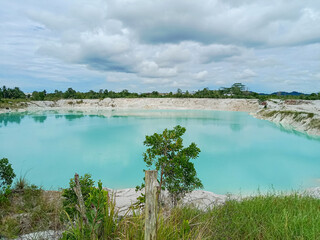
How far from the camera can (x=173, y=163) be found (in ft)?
15.4

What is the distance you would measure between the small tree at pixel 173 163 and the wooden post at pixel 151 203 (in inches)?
101

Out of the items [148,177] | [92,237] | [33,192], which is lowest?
[33,192]

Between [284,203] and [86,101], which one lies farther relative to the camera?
[86,101]

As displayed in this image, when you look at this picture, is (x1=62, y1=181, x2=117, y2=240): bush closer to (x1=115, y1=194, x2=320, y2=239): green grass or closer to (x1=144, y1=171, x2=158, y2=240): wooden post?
(x1=115, y1=194, x2=320, y2=239): green grass

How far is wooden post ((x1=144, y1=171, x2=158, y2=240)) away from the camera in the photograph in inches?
74.4

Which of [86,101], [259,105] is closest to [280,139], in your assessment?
[259,105]

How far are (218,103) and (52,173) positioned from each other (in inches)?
1972

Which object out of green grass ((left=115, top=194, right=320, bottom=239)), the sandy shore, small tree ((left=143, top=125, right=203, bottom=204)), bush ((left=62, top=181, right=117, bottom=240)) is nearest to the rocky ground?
the sandy shore

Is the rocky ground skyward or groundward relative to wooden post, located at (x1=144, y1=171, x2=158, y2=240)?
groundward

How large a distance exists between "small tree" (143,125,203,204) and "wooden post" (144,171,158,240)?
2558mm

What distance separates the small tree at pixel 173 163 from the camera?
4600 mm

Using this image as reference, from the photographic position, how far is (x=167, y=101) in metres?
60.5

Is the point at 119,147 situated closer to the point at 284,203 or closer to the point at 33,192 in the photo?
the point at 33,192

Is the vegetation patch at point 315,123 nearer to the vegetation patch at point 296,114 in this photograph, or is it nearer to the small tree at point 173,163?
the vegetation patch at point 296,114
